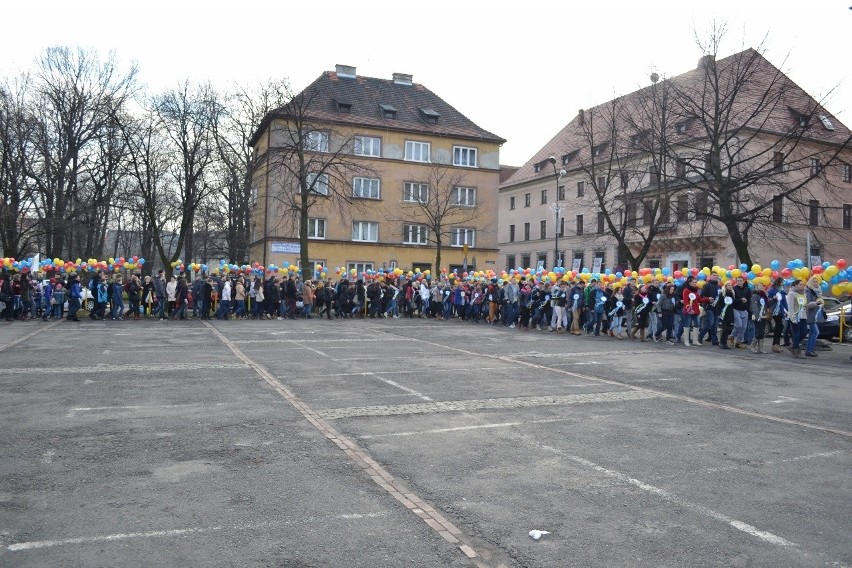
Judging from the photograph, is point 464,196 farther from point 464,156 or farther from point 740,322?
point 740,322

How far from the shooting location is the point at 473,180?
5847 cm

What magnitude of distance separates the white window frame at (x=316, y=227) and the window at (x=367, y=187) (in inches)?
142

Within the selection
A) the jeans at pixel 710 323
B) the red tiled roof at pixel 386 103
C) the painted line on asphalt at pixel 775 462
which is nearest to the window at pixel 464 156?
the red tiled roof at pixel 386 103

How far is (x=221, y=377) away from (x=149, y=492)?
6408 mm

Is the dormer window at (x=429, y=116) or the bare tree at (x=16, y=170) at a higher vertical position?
the dormer window at (x=429, y=116)

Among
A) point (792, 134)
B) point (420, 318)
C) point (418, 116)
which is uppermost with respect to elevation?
point (418, 116)

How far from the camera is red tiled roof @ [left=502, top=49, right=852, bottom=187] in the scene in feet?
108

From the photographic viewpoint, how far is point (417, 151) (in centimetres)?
5716

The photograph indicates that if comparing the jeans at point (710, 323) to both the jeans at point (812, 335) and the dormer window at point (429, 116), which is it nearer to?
the jeans at point (812, 335)

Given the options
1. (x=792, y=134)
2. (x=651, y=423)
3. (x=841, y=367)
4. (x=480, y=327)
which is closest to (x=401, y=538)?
(x=651, y=423)

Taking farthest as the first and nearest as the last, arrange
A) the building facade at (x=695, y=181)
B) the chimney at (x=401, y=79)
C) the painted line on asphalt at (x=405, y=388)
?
the chimney at (x=401, y=79)
the building facade at (x=695, y=181)
the painted line on asphalt at (x=405, y=388)

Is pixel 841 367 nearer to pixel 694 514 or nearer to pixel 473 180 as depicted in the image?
pixel 694 514

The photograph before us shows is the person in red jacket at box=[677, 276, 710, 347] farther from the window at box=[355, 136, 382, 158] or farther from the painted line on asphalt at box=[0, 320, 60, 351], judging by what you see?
the window at box=[355, 136, 382, 158]

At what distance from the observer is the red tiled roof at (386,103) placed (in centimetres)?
5522
